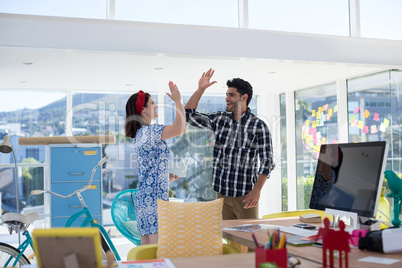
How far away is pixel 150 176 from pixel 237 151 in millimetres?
752

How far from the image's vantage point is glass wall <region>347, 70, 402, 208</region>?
5.29 m

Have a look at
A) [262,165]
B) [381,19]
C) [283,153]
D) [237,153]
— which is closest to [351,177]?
[262,165]

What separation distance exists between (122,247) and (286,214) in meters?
3.60

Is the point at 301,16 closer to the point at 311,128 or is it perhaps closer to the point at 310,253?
the point at 311,128

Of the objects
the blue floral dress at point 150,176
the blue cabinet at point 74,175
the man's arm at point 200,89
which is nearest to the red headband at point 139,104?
the blue floral dress at point 150,176

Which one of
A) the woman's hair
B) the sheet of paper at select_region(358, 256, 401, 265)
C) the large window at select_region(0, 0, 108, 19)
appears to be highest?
the large window at select_region(0, 0, 108, 19)

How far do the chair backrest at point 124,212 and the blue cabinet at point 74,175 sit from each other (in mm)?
943

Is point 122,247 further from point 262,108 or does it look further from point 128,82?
point 262,108

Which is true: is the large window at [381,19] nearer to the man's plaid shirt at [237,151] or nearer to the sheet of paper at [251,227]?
the man's plaid shirt at [237,151]

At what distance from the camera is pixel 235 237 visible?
2.19 meters

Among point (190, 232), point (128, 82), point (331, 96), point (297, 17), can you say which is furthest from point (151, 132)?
point (331, 96)

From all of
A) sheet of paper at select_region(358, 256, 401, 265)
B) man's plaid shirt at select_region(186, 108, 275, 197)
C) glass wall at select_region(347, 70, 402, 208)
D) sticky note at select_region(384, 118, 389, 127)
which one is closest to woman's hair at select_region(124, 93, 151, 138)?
man's plaid shirt at select_region(186, 108, 275, 197)

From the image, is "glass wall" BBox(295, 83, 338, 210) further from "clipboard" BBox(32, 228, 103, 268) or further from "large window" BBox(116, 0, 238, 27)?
"clipboard" BBox(32, 228, 103, 268)

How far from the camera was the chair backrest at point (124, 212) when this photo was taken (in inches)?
162
